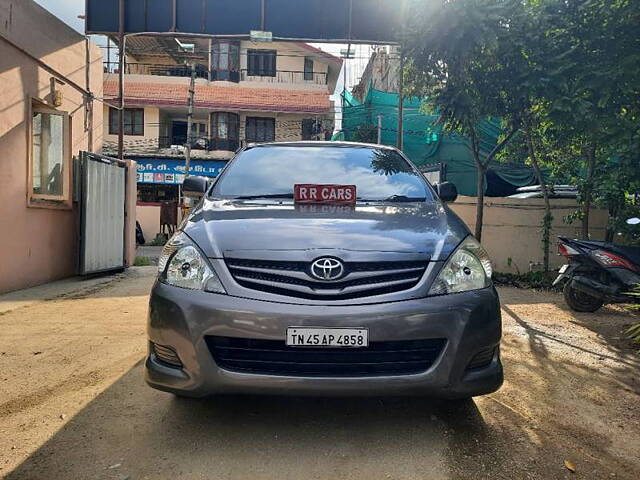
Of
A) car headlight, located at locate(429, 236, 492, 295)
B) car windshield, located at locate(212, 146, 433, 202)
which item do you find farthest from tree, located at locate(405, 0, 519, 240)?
car headlight, located at locate(429, 236, 492, 295)

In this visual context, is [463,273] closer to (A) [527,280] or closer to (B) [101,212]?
(A) [527,280]

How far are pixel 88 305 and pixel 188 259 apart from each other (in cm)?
402

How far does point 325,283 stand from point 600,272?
4377 mm

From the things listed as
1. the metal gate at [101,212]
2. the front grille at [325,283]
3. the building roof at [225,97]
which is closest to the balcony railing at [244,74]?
the building roof at [225,97]

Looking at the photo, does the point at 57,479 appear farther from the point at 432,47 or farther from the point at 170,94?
the point at 170,94

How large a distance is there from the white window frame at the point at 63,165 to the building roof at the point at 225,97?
15.7 metres

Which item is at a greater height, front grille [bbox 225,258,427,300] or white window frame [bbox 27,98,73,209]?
white window frame [bbox 27,98,73,209]

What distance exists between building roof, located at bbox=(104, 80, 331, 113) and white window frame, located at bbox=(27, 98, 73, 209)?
15.7 metres

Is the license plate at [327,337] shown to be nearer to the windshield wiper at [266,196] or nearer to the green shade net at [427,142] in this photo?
the windshield wiper at [266,196]

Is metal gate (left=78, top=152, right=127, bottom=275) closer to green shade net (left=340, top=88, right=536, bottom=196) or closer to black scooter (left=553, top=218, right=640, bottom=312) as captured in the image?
black scooter (left=553, top=218, right=640, bottom=312)

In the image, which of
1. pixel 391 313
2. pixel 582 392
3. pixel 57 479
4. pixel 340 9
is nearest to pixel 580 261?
pixel 582 392

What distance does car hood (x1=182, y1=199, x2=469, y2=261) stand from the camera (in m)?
2.41

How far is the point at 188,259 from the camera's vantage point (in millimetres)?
2490

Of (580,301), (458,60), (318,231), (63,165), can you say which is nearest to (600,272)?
(580,301)
